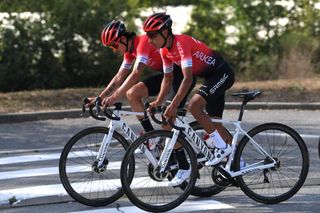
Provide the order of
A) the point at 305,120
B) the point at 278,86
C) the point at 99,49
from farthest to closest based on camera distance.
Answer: the point at 99,49 → the point at 278,86 → the point at 305,120

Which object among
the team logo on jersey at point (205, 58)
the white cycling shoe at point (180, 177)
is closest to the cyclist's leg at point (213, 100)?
the team logo on jersey at point (205, 58)

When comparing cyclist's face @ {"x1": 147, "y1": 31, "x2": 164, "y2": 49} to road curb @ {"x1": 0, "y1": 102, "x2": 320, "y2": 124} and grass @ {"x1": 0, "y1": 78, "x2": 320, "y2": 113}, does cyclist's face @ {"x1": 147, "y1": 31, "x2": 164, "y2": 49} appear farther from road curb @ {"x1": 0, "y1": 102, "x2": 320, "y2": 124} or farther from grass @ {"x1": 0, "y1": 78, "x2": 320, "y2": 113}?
grass @ {"x1": 0, "y1": 78, "x2": 320, "y2": 113}

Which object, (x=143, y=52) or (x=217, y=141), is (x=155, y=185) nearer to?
(x=217, y=141)

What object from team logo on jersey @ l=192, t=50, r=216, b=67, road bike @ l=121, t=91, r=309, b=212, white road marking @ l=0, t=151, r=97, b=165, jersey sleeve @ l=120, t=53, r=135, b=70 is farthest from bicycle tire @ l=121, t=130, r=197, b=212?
white road marking @ l=0, t=151, r=97, b=165

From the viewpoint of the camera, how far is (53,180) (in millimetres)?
8422

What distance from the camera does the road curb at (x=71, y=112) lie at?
13398 millimetres

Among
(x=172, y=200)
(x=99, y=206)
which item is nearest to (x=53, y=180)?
(x=99, y=206)

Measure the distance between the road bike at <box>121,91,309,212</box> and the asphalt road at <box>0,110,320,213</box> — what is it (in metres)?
0.16

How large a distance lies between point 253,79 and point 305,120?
6.83 metres

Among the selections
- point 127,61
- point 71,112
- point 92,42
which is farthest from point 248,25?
point 127,61

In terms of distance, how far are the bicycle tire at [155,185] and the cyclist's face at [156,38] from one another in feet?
2.58

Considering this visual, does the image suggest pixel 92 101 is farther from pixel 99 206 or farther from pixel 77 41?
pixel 77 41

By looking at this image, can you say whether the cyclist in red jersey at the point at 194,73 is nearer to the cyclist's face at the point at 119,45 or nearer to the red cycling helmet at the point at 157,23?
the red cycling helmet at the point at 157,23

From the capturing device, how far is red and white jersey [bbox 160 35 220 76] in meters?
6.83
